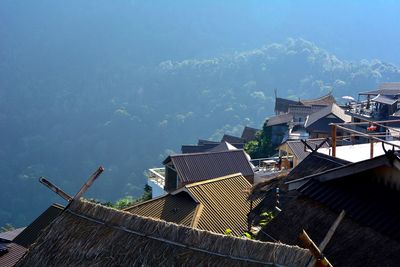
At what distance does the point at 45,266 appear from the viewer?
513 cm

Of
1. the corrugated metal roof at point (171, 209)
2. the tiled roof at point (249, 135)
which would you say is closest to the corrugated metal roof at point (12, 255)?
the corrugated metal roof at point (171, 209)

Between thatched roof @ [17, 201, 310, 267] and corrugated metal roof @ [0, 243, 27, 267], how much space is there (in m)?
9.81

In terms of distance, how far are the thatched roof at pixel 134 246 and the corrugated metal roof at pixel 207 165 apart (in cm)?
1307

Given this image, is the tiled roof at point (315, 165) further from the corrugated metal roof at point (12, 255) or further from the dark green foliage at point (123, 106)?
the dark green foliage at point (123, 106)

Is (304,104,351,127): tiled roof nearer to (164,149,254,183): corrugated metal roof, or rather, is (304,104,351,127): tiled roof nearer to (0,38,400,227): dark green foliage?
(164,149,254,183): corrugated metal roof

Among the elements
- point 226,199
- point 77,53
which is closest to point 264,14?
point 77,53

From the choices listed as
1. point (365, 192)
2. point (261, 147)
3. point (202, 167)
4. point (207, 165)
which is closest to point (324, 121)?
point (261, 147)

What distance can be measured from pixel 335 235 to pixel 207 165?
13.5 m

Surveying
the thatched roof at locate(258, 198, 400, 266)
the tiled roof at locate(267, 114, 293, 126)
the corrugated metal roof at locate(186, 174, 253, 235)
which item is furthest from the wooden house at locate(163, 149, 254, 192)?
the tiled roof at locate(267, 114, 293, 126)

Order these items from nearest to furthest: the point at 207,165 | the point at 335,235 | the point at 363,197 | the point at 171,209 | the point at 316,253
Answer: the point at 316,253 → the point at 335,235 → the point at 363,197 → the point at 171,209 → the point at 207,165

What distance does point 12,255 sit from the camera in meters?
14.9

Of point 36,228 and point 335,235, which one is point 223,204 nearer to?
point 36,228

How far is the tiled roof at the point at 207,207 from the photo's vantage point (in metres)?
12.3

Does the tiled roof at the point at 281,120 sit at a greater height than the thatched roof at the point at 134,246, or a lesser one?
lesser
